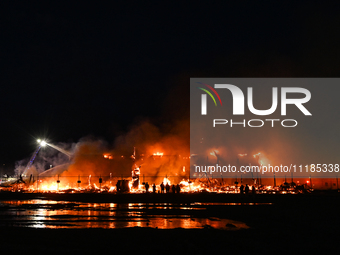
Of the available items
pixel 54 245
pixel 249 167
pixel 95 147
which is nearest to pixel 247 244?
pixel 54 245

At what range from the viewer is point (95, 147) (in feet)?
206

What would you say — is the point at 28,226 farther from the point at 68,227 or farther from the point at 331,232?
the point at 331,232

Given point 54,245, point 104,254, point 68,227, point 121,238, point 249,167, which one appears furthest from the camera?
point 249,167

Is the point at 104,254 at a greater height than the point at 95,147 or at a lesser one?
lesser

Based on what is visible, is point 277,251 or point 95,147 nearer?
point 277,251

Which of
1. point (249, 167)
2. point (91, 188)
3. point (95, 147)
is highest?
point (95, 147)

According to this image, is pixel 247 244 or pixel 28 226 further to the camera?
pixel 28 226

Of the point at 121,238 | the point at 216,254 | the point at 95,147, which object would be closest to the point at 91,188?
the point at 95,147

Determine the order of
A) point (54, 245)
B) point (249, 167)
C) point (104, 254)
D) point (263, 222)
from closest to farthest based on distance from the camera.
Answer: point (104, 254) < point (54, 245) < point (263, 222) < point (249, 167)

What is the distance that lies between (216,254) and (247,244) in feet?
6.02

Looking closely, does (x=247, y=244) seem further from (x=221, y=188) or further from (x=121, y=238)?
(x=221, y=188)

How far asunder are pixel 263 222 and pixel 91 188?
39.9 metres

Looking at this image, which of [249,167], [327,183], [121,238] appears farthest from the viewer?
[249,167]

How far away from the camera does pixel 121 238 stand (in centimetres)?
1116
